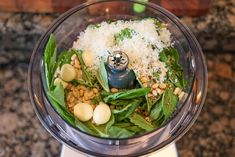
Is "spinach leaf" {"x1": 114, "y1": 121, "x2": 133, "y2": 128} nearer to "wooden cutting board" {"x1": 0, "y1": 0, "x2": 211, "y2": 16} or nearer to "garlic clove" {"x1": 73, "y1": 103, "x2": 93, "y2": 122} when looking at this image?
"garlic clove" {"x1": 73, "y1": 103, "x2": 93, "y2": 122}

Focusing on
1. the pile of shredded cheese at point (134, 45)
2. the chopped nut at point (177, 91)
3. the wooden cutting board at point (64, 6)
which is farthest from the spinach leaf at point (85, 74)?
the wooden cutting board at point (64, 6)

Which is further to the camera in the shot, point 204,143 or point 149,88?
point 204,143

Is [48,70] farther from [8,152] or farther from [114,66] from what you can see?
[8,152]

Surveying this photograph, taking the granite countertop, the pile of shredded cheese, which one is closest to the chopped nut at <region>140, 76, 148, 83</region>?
the pile of shredded cheese

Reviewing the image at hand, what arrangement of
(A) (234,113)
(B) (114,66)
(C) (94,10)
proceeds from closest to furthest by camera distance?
1. (B) (114,66)
2. (C) (94,10)
3. (A) (234,113)

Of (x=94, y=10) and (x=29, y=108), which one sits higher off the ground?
(x=94, y=10)

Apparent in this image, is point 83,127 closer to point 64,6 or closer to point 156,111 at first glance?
point 156,111

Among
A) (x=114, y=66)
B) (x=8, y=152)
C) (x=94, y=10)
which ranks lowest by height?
(x=8, y=152)

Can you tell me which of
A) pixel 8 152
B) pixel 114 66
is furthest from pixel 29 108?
pixel 114 66
